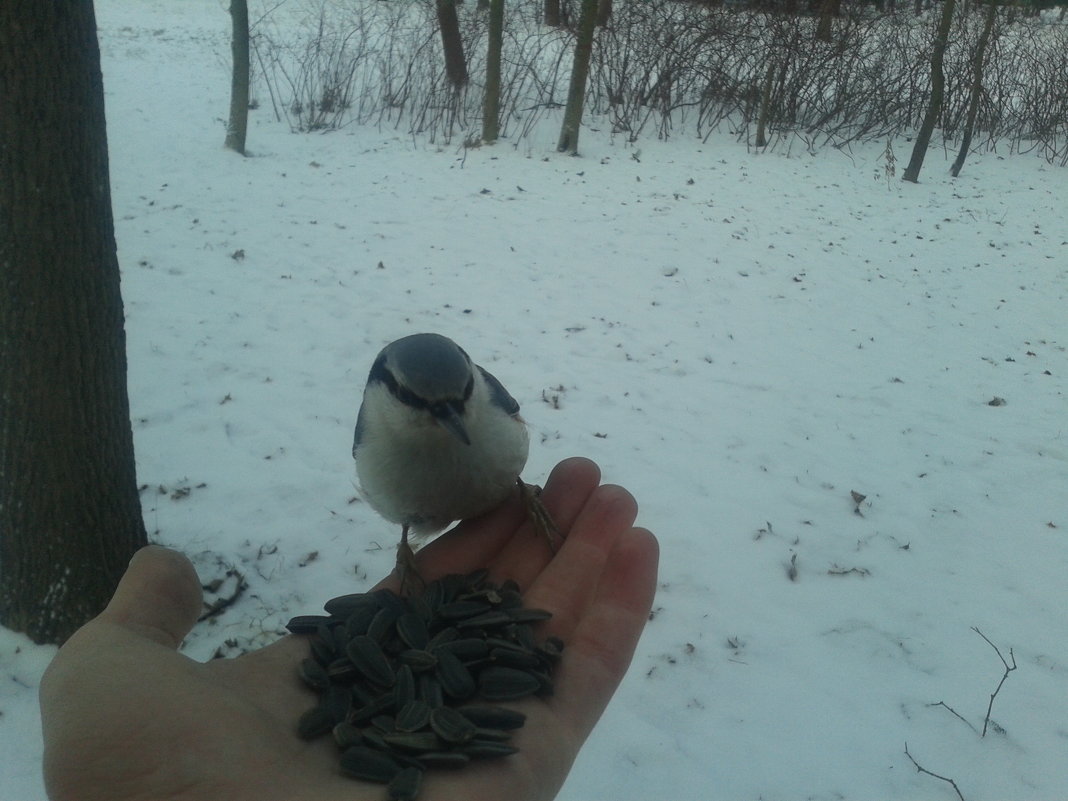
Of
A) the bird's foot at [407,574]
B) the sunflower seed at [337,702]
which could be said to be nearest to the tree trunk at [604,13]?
the bird's foot at [407,574]

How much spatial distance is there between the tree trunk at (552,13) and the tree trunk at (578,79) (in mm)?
4912

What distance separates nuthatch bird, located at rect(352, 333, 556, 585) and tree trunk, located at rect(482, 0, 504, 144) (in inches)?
298

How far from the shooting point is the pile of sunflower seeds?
5.49 ft

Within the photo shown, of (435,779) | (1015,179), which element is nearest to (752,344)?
(435,779)

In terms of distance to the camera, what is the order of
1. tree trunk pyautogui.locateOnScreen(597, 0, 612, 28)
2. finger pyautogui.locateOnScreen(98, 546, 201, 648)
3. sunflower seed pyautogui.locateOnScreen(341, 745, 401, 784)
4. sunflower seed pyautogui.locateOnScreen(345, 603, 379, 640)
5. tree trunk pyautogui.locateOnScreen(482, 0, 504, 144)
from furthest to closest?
tree trunk pyautogui.locateOnScreen(597, 0, 612, 28) < tree trunk pyautogui.locateOnScreen(482, 0, 504, 144) < sunflower seed pyautogui.locateOnScreen(345, 603, 379, 640) < finger pyautogui.locateOnScreen(98, 546, 201, 648) < sunflower seed pyautogui.locateOnScreen(341, 745, 401, 784)

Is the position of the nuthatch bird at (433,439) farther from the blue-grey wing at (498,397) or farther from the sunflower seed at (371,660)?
the sunflower seed at (371,660)

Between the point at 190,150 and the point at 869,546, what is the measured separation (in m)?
7.70

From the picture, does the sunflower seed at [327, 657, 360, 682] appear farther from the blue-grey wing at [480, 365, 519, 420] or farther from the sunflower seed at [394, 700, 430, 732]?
the blue-grey wing at [480, 365, 519, 420]

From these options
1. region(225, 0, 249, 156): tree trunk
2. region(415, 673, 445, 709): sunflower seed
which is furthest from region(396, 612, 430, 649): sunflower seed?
region(225, 0, 249, 156): tree trunk

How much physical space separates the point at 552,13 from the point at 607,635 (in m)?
13.7

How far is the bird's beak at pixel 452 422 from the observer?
1883 millimetres

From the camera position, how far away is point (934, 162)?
33.7ft

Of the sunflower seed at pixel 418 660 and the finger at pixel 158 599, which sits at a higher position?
the finger at pixel 158 599

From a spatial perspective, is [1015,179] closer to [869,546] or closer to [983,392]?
[983,392]
